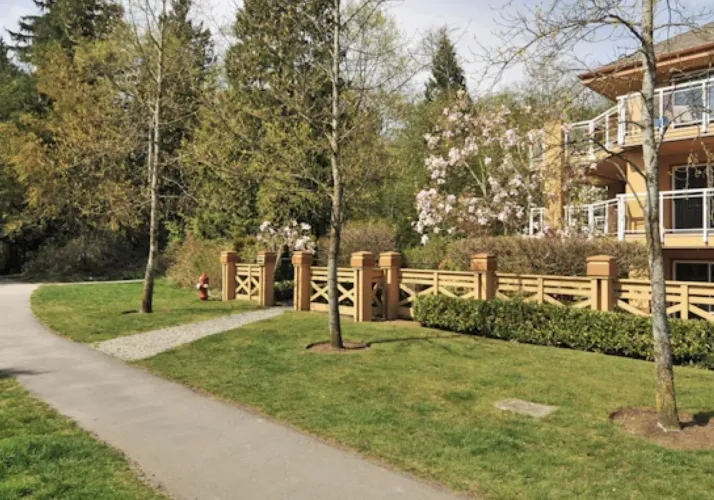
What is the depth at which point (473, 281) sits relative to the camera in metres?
12.7

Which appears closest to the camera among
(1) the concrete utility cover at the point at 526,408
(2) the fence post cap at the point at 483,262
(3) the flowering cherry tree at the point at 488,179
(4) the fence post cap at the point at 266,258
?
(1) the concrete utility cover at the point at 526,408

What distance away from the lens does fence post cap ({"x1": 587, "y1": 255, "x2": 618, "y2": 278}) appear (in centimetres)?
1077

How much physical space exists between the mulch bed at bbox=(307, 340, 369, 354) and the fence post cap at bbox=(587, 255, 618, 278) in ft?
15.3

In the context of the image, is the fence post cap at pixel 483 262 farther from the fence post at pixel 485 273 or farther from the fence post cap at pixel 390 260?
the fence post cap at pixel 390 260

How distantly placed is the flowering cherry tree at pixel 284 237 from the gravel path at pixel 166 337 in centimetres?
725

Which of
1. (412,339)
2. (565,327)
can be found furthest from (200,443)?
(565,327)

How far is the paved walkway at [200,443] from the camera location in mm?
4375

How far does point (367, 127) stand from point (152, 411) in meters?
6.34

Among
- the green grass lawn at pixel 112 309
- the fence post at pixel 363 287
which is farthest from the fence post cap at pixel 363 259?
the green grass lawn at pixel 112 309

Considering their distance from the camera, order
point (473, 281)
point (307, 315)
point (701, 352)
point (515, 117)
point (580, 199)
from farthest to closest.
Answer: point (515, 117) < point (580, 199) < point (307, 315) < point (473, 281) < point (701, 352)

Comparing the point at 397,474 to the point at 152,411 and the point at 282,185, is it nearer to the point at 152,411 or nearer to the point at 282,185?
the point at 152,411

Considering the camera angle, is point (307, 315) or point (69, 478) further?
point (307, 315)

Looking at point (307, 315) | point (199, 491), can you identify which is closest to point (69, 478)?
point (199, 491)

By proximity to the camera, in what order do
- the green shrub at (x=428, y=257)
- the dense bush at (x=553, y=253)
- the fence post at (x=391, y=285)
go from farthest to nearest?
1. the green shrub at (x=428, y=257)
2. the fence post at (x=391, y=285)
3. the dense bush at (x=553, y=253)
